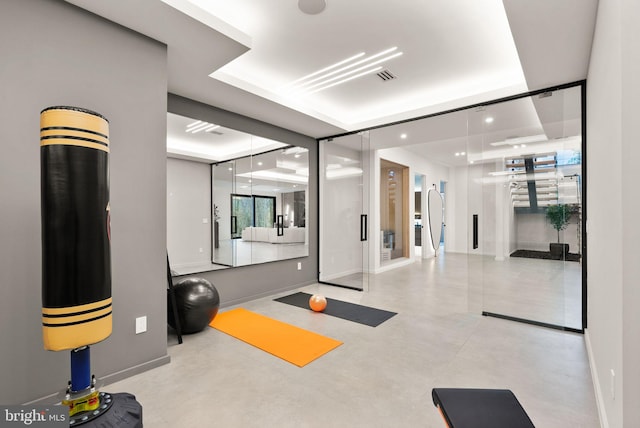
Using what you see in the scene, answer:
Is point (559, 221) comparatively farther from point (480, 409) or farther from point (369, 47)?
point (480, 409)

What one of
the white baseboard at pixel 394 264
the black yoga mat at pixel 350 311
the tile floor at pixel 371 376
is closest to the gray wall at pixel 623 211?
the tile floor at pixel 371 376

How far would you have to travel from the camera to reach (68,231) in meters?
1.41

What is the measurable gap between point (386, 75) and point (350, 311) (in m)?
3.01

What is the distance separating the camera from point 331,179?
5703 mm

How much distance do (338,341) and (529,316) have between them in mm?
2365

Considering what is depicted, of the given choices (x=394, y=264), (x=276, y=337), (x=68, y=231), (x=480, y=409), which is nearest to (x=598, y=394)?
(x=480, y=409)

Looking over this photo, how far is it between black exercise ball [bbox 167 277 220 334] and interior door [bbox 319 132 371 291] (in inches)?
106

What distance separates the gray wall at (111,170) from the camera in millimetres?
1924

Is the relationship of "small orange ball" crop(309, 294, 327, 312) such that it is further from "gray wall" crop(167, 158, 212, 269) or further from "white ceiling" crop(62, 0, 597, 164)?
"white ceiling" crop(62, 0, 597, 164)

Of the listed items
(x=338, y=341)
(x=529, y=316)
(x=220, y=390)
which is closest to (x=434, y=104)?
(x=529, y=316)

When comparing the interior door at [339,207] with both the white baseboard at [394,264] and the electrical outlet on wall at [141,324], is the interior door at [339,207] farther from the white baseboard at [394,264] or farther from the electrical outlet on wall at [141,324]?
the electrical outlet on wall at [141,324]

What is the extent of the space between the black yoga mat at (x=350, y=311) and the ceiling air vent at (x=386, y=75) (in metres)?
2.97

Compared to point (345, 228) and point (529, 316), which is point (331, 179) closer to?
point (345, 228)

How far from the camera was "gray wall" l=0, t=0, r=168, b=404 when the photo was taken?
1.92 metres
